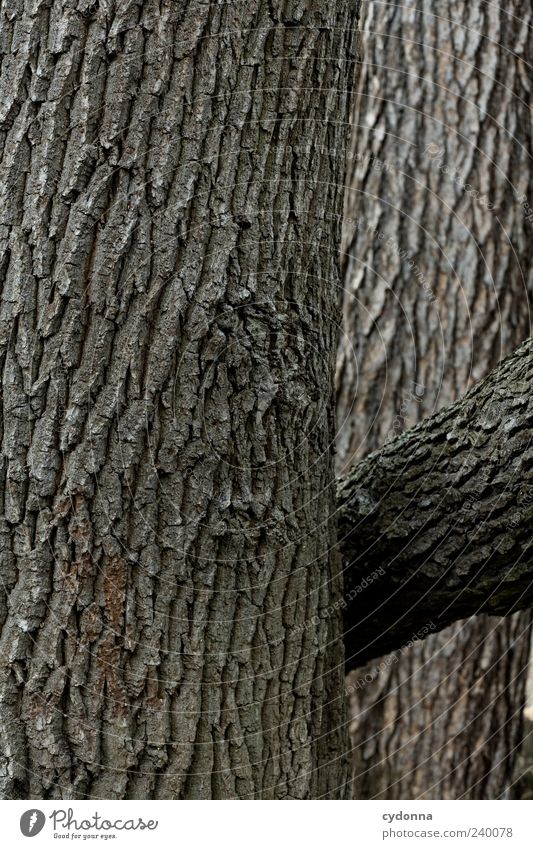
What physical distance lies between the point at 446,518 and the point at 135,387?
2.43 feet

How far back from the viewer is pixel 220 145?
1685 millimetres

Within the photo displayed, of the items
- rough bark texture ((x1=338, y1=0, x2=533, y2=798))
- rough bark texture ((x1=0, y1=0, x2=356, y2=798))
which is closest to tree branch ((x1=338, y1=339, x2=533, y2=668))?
rough bark texture ((x1=0, y1=0, x2=356, y2=798))

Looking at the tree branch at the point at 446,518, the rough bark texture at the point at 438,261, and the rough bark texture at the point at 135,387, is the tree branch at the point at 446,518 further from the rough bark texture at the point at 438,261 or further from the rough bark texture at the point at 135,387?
the rough bark texture at the point at 438,261

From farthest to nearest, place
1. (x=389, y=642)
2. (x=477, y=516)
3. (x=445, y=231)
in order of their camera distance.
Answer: (x=445, y=231), (x=389, y=642), (x=477, y=516)

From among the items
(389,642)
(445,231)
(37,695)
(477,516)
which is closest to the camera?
(37,695)

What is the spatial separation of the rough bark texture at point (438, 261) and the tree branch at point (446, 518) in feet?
5.03

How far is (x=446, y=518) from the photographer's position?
73.9 inches

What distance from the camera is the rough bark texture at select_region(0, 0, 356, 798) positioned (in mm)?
1623

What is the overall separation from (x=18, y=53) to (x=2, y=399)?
2.21 feet

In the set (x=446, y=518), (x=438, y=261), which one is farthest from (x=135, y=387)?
(x=438, y=261)

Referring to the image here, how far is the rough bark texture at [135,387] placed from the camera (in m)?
1.62
